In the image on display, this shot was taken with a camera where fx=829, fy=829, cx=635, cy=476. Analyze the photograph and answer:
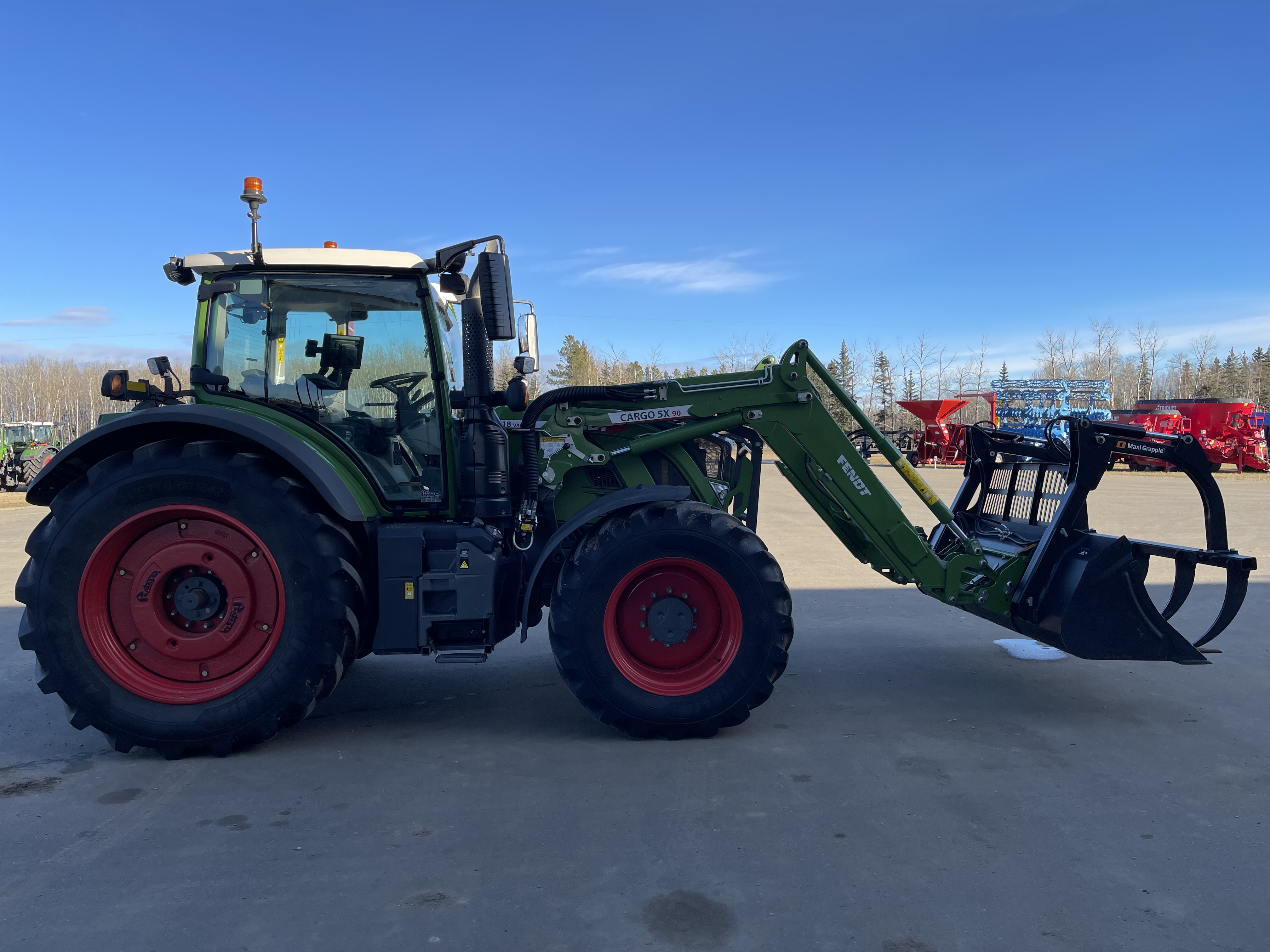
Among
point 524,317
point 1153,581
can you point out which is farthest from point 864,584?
point 524,317

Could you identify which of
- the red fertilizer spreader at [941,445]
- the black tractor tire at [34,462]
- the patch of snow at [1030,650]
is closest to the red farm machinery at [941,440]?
the red fertilizer spreader at [941,445]

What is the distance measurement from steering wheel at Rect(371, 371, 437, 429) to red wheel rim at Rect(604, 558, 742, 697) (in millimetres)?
1473

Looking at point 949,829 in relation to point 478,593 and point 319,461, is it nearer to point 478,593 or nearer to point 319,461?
point 478,593

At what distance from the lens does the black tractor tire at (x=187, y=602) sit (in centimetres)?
395

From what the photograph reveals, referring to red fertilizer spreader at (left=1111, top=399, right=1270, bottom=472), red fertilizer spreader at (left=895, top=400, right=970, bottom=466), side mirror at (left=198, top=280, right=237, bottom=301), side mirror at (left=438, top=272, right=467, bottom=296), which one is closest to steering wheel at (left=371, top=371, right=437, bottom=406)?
side mirror at (left=438, top=272, right=467, bottom=296)

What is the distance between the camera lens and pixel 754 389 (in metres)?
4.80

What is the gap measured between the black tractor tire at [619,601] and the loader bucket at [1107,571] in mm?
1442

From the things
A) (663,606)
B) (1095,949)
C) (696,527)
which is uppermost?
(696,527)

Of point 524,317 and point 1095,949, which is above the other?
point 524,317

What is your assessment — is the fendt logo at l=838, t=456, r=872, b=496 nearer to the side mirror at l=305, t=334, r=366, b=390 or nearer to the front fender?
the front fender

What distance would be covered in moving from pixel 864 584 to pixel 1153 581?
114 inches

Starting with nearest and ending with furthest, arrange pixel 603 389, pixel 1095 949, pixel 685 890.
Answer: pixel 1095 949 → pixel 685 890 → pixel 603 389

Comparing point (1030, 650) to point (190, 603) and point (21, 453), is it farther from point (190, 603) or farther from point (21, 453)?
point (21, 453)

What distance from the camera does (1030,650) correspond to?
592 cm
